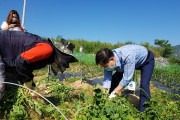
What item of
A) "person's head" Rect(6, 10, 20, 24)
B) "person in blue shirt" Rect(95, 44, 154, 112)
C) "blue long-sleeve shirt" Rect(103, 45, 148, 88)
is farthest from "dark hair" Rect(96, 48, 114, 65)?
"person's head" Rect(6, 10, 20, 24)

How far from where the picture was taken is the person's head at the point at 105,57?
3287mm

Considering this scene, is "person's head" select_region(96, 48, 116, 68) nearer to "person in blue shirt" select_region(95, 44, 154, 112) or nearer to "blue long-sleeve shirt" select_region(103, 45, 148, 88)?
"person in blue shirt" select_region(95, 44, 154, 112)

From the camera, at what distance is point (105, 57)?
130 inches

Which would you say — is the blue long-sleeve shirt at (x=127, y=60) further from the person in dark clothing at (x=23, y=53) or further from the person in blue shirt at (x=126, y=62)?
the person in dark clothing at (x=23, y=53)

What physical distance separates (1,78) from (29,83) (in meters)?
0.49

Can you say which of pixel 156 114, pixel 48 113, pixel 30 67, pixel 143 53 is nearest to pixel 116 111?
pixel 156 114

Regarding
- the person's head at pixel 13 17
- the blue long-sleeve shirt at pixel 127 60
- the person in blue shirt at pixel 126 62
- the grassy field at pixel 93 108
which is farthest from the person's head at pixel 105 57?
the person's head at pixel 13 17

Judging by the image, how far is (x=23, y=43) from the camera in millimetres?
3172

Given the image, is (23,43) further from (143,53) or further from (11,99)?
(143,53)

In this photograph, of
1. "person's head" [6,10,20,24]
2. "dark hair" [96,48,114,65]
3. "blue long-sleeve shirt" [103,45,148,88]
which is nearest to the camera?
"dark hair" [96,48,114,65]

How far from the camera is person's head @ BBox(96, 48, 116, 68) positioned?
3.29m

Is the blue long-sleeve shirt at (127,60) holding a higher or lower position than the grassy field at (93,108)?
higher

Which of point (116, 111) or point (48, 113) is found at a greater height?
point (116, 111)

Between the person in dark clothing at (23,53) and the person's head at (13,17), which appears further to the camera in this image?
the person's head at (13,17)
